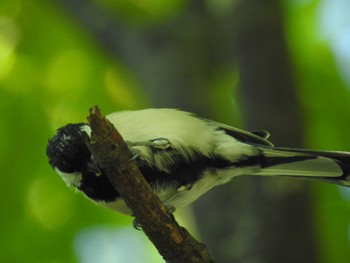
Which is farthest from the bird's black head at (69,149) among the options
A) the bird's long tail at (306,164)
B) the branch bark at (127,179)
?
the bird's long tail at (306,164)

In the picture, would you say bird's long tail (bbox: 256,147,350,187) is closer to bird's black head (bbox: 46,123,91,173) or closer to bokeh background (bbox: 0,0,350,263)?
bokeh background (bbox: 0,0,350,263)

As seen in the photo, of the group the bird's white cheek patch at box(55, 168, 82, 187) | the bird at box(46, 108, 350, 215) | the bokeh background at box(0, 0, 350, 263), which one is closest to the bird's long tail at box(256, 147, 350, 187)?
the bird at box(46, 108, 350, 215)

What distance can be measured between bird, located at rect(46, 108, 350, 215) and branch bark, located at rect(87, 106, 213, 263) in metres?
0.40

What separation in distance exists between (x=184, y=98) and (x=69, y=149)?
139cm

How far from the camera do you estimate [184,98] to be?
4234 mm

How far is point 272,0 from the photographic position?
14.0 ft

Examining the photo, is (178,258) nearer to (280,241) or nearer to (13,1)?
(280,241)

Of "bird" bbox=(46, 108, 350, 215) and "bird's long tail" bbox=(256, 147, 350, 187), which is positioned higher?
"bird" bbox=(46, 108, 350, 215)

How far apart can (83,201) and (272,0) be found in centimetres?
172

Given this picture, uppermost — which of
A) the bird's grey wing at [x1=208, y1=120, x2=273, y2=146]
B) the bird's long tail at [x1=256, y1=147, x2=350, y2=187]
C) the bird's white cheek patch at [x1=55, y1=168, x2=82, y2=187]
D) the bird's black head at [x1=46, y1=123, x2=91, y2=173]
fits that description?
the bird's black head at [x1=46, y1=123, x2=91, y2=173]

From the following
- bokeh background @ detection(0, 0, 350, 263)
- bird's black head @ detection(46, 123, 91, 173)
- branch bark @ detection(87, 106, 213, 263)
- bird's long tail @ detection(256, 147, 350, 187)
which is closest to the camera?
branch bark @ detection(87, 106, 213, 263)

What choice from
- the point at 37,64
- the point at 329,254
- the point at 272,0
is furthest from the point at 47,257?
the point at 272,0

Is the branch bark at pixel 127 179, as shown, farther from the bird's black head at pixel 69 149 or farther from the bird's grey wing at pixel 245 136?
the bird's grey wing at pixel 245 136

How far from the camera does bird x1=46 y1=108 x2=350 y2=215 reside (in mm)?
2971
